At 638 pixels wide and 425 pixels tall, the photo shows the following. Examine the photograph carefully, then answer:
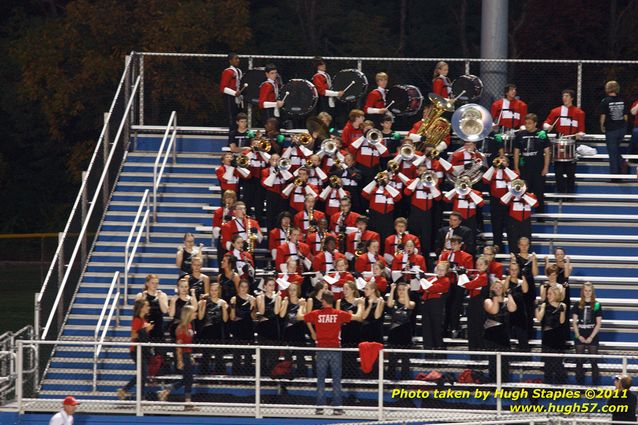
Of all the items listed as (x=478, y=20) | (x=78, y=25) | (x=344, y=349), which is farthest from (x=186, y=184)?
(x=478, y=20)

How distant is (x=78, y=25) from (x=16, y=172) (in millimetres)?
6597

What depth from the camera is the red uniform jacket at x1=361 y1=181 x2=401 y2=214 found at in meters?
25.6

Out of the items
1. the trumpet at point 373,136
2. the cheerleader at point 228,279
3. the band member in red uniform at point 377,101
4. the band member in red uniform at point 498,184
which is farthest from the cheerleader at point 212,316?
the band member in red uniform at point 377,101

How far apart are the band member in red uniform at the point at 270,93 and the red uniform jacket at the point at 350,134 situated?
1350 mm

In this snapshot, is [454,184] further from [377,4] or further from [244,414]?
[377,4]

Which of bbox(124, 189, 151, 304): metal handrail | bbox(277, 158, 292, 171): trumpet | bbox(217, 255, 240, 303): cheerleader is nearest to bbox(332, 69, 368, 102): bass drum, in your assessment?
bbox(277, 158, 292, 171): trumpet

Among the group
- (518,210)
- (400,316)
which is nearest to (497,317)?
(400,316)

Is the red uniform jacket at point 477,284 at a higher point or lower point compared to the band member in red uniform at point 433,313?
higher

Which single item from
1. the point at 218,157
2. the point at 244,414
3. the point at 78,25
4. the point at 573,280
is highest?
the point at 78,25

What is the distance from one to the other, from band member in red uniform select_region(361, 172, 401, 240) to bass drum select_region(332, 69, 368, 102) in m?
2.76

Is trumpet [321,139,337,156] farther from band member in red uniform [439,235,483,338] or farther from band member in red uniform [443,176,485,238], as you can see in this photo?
band member in red uniform [439,235,483,338]

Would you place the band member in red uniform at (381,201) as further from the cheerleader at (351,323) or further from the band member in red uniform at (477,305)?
the cheerleader at (351,323)

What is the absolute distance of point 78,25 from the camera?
40.7m

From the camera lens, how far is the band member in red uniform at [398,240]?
24.8 meters
